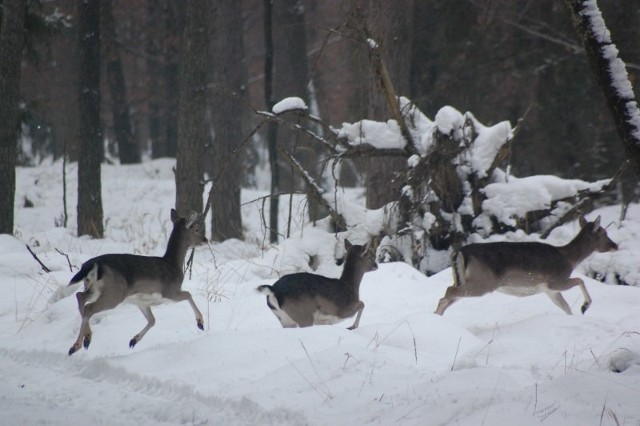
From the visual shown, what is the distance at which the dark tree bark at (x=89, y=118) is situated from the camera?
57.9 feet

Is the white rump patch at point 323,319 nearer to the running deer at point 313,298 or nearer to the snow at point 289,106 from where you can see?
the running deer at point 313,298

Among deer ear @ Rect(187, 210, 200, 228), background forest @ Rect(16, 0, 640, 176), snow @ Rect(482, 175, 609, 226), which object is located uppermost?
background forest @ Rect(16, 0, 640, 176)

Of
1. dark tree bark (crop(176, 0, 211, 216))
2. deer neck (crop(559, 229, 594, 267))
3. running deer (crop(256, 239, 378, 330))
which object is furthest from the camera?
dark tree bark (crop(176, 0, 211, 216))

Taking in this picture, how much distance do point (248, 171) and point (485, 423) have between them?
30.5 m

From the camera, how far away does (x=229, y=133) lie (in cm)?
2002

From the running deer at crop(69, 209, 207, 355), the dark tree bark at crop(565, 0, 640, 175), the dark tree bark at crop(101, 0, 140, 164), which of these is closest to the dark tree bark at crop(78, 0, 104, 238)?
the running deer at crop(69, 209, 207, 355)

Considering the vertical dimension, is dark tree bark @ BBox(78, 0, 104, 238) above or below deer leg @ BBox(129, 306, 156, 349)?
above

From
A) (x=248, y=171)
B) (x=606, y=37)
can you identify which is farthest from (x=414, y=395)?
(x=248, y=171)

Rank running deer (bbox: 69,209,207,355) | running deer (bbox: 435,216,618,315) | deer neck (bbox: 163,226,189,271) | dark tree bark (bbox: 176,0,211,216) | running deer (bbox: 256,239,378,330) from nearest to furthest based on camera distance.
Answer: running deer (bbox: 69,209,207,355) → running deer (bbox: 256,239,378,330) → deer neck (bbox: 163,226,189,271) → running deer (bbox: 435,216,618,315) → dark tree bark (bbox: 176,0,211,216)

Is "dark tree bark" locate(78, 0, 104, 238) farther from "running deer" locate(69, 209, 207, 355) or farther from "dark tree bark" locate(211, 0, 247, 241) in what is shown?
"running deer" locate(69, 209, 207, 355)

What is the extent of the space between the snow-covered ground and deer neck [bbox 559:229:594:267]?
428 millimetres

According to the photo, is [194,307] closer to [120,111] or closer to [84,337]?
[84,337]

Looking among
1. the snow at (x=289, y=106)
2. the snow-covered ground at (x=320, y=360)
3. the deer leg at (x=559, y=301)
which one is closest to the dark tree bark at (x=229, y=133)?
the snow at (x=289, y=106)

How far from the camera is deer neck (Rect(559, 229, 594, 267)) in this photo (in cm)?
986
